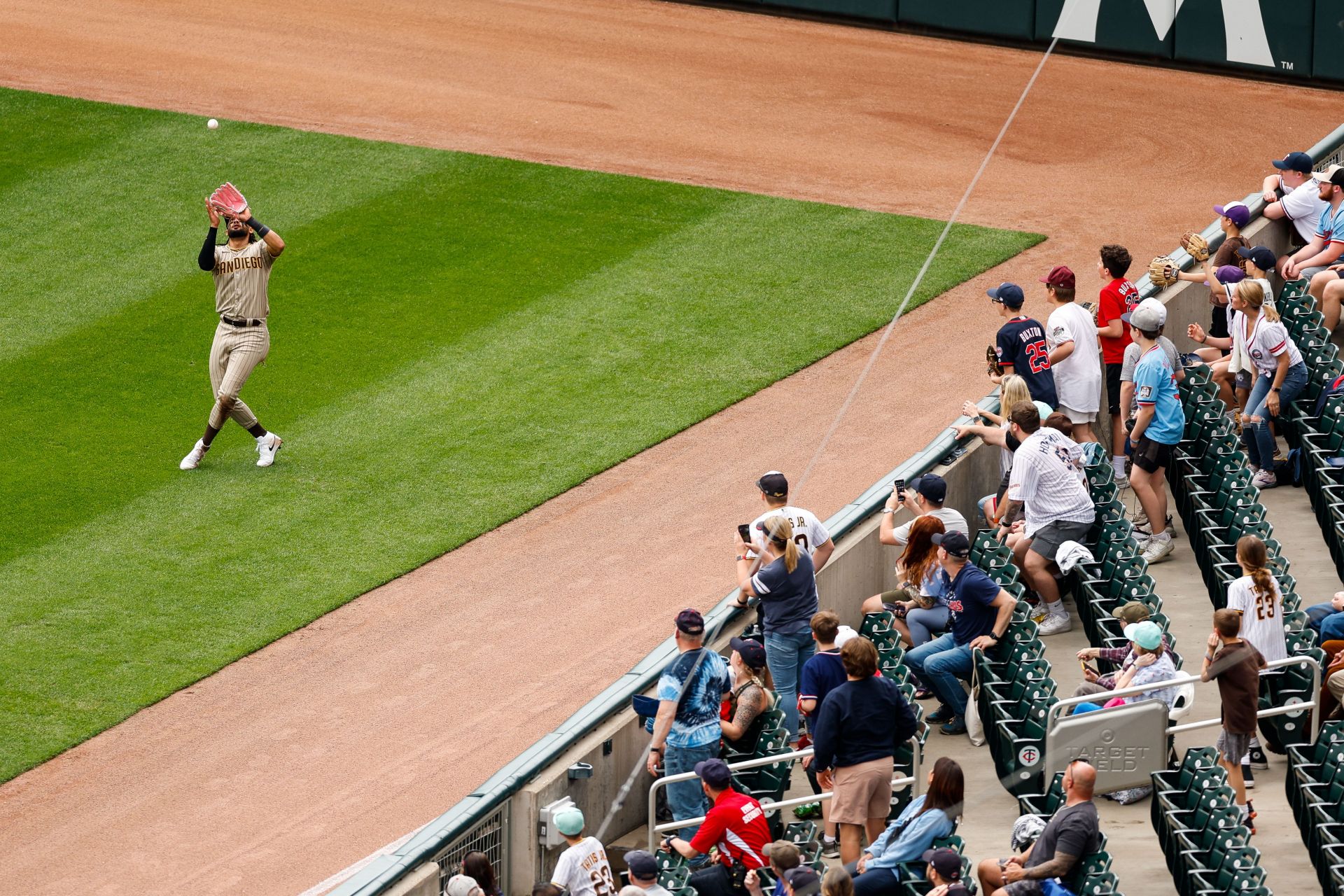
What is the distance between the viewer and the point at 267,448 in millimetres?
14438

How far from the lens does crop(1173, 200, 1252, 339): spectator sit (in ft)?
44.5

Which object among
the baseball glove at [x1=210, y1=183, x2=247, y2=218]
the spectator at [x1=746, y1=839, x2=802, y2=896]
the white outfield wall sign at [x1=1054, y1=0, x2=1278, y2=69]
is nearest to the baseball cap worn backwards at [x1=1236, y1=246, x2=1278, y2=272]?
the spectator at [x1=746, y1=839, x2=802, y2=896]

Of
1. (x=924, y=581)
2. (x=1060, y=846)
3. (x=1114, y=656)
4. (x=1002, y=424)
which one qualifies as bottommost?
(x=1060, y=846)

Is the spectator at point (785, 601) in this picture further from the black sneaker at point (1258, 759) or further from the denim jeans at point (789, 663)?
the black sneaker at point (1258, 759)

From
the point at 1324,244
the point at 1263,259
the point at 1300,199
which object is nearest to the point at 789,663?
the point at 1263,259

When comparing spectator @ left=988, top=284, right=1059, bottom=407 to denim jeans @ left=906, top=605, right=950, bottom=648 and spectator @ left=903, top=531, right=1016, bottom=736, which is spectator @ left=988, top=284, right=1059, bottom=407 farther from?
spectator @ left=903, top=531, right=1016, bottom=736

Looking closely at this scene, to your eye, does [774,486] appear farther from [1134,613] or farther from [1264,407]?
[1264,407]

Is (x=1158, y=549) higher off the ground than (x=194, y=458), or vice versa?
(x=194, y=458)

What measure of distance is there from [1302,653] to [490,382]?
26.3 feet

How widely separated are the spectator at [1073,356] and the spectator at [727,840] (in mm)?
4624

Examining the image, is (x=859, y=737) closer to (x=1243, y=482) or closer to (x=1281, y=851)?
(x=1281, y=851)

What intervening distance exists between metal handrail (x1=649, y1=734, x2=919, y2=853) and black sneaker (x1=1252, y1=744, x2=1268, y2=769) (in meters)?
1.75

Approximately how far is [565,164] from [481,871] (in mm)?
12821

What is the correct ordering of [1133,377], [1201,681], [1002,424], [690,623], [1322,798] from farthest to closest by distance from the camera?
[1133,377], [1002,424], [690,623], [1201,681], [1322,798]
